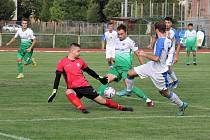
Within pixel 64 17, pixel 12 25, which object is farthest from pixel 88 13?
pixel 12 25

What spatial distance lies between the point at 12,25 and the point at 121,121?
54.7 m

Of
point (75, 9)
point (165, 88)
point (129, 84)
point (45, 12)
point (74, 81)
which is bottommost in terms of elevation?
point (129, 84)

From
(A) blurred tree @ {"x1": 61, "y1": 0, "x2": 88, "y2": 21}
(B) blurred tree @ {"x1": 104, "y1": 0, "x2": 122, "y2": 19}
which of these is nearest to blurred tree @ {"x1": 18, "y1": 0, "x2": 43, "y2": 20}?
(A) blurred tree @ {"x1": 61, "y1": 0, "x2": 88, "y2": 21}

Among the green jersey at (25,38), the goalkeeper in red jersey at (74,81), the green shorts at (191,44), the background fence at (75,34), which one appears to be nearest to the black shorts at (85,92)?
the goalkeeper in red jersey at (74,81)

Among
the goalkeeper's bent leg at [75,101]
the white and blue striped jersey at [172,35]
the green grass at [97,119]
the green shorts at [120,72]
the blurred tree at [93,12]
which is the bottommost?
the green grass at [97,119]

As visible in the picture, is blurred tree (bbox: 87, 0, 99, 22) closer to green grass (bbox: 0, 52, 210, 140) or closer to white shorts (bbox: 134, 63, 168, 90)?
green grass (bbox: 0, 52, 210, 140)

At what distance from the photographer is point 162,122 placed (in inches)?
492

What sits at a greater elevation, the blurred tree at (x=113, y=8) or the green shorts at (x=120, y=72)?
the blurred tree at (x=113, y=8)

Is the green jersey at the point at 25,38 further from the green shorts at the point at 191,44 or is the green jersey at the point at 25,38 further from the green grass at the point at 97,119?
the green shorts at the point at 191,44

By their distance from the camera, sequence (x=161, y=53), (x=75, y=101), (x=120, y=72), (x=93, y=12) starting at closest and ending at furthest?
(x=161, y=53) → (x=75, y=101) → (x=120, y=72) → (x=93, y=12)

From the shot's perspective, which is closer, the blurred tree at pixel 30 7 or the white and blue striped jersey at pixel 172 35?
the white and blue striped jersey at pixel 172 35

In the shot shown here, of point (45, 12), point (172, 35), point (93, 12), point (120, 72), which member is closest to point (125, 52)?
point (120, 72)

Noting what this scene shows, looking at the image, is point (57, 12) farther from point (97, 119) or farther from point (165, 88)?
point (97, 119)

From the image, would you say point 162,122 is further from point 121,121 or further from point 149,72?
point 149,72
